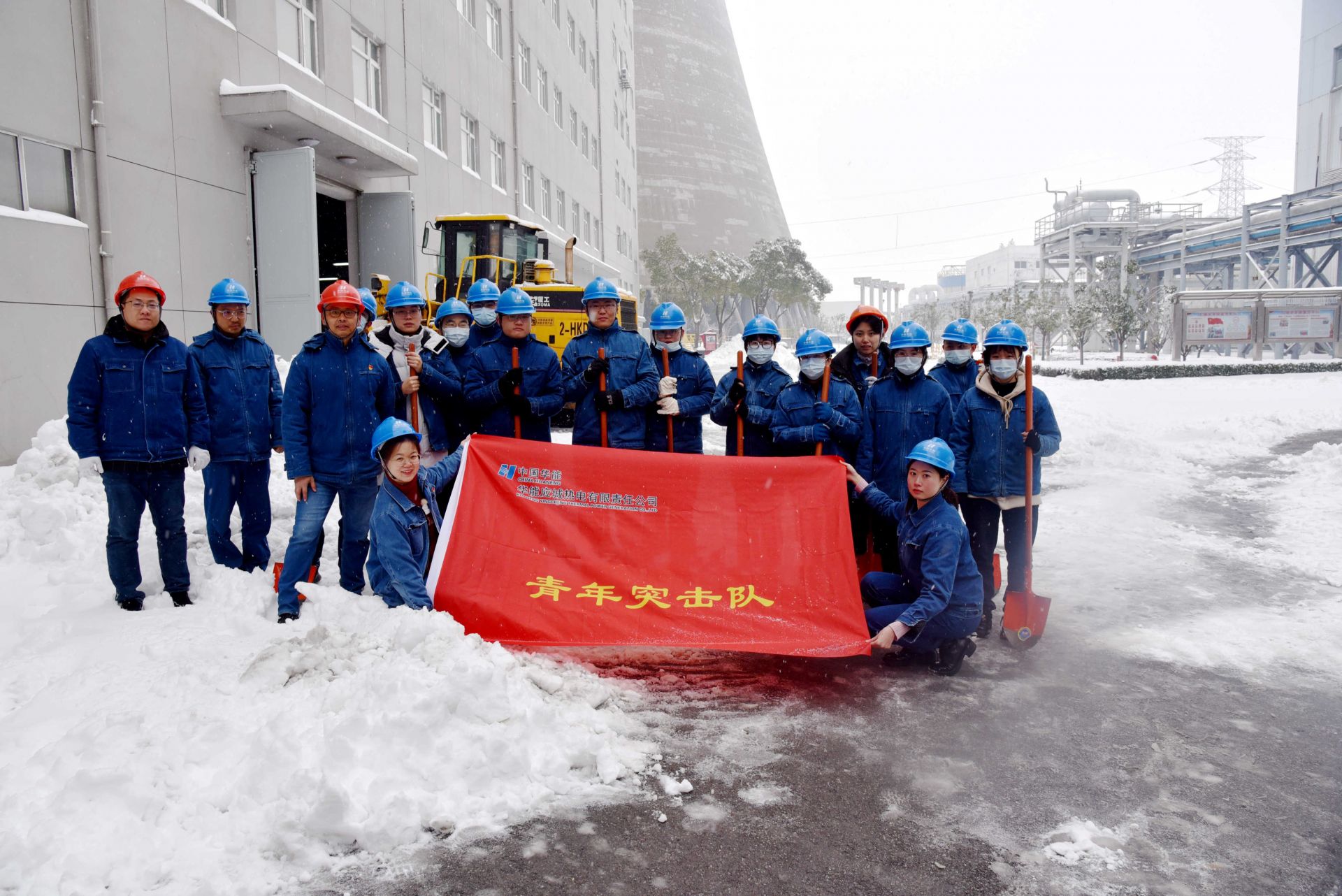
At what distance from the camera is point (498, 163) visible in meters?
24.3

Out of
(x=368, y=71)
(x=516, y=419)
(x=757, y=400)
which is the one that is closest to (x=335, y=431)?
(x=516, y=419)

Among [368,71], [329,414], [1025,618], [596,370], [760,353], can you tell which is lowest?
[1025,618]

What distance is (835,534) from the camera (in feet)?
16.9

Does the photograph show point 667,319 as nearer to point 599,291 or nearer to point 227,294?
point 599,291

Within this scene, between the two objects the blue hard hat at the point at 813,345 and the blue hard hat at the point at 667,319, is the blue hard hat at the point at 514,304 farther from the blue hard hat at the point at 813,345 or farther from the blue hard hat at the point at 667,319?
the blue hard hat at the point at 813,345

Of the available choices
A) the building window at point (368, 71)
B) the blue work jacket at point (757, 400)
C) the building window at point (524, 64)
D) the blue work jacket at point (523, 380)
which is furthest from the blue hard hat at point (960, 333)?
the building window at point (524, 64)

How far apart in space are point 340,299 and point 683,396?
91.1 inches

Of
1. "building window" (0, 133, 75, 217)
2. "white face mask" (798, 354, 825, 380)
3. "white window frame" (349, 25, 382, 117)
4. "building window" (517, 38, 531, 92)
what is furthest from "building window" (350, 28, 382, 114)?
"white face mask" (798, 354, 825, 380)

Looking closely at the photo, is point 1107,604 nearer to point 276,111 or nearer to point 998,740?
point 998,740

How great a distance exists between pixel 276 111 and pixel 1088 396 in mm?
17723

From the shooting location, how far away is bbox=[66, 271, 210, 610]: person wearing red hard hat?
15.6 ft

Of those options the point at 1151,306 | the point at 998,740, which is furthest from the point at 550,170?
the point at 1151,306

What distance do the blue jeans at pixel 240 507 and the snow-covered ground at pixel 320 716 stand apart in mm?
196

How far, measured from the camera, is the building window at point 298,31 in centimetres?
1307
